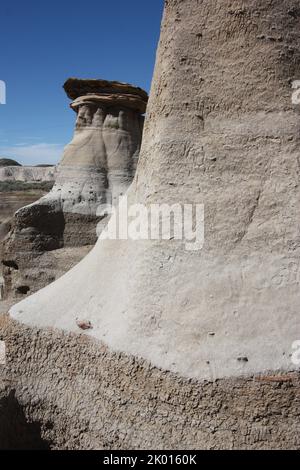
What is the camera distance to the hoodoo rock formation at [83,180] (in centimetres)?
812

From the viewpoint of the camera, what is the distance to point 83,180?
352 inches

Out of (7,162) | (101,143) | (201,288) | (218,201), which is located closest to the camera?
(201,288)

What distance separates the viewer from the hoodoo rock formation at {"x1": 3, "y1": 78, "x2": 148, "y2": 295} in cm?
812

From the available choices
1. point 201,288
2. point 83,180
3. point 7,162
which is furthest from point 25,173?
point 201,288

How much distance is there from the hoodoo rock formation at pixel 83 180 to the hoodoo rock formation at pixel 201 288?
514 centimetres

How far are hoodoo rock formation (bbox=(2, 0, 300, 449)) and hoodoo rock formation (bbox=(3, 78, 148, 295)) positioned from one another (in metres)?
5.14

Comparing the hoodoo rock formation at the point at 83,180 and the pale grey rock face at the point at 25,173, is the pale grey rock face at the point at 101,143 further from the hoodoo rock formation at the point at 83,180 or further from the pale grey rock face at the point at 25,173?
the pale grey rock face at the point at 25,173

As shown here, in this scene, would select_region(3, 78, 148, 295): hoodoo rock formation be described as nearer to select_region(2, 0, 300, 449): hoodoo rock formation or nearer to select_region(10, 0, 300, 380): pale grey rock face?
select_region(2, 0, 300, 449): hoodoo rock formation

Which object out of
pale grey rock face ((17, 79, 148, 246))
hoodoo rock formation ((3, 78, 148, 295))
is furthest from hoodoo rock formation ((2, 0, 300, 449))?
pale grey rock face ((17, 79, 148, 246))

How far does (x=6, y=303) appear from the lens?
13.7 ft

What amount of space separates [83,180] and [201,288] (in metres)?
6.77

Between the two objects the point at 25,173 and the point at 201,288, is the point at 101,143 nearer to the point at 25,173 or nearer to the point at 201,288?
the point at 201,288

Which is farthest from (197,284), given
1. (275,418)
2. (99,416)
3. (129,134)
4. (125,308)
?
(129,134)

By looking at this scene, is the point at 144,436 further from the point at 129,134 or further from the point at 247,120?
the point at 129,134
